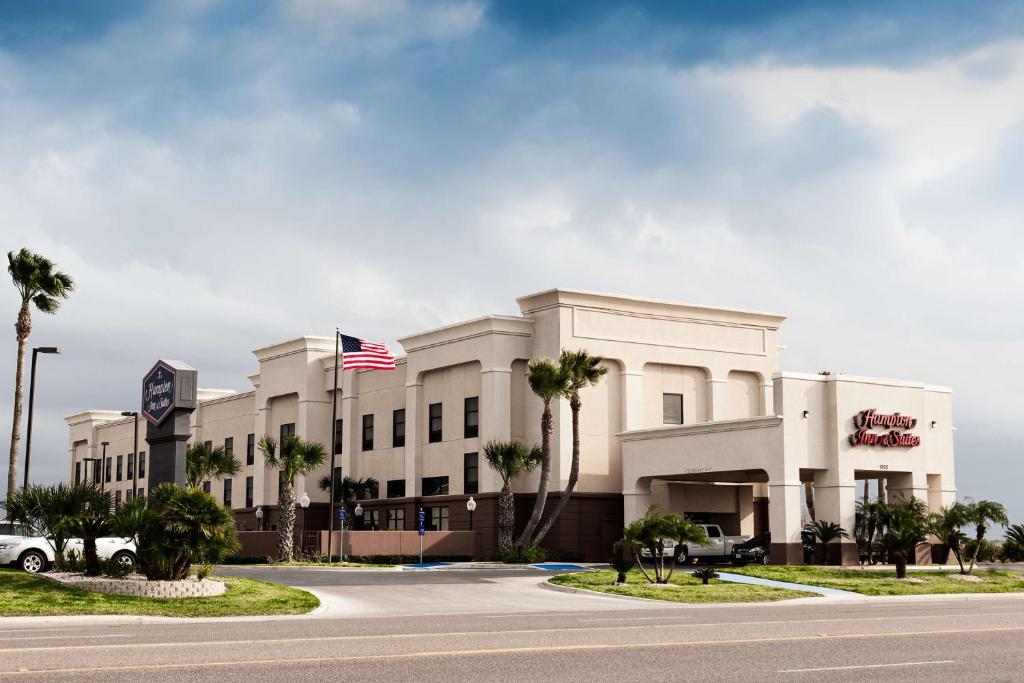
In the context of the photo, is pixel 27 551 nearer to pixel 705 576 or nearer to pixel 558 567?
pixel 705 576

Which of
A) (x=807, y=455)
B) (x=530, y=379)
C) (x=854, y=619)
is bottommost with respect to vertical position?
(x=854, y=619)

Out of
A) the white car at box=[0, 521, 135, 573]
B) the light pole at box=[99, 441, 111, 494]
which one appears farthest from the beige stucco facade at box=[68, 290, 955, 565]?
the white car at box=[0, 521, 135, 573]

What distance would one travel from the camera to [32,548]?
35156 mm

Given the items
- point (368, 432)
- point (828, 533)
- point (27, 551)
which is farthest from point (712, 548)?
point (27, 551)

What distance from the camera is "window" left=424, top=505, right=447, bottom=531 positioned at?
58.6 m

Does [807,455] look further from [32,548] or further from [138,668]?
[138,668]

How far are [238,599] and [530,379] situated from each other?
80.8ft

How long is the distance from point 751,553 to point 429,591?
18.7m

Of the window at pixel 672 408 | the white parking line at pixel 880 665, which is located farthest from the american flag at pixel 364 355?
the white parking line at pixel 880 665

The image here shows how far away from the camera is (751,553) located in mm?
49750

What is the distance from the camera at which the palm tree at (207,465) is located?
229ft

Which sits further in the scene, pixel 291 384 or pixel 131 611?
pixel 291 384

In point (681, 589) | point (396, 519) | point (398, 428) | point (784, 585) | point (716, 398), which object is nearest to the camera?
point (681, 589)

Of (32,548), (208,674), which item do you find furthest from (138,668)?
(32,548)
